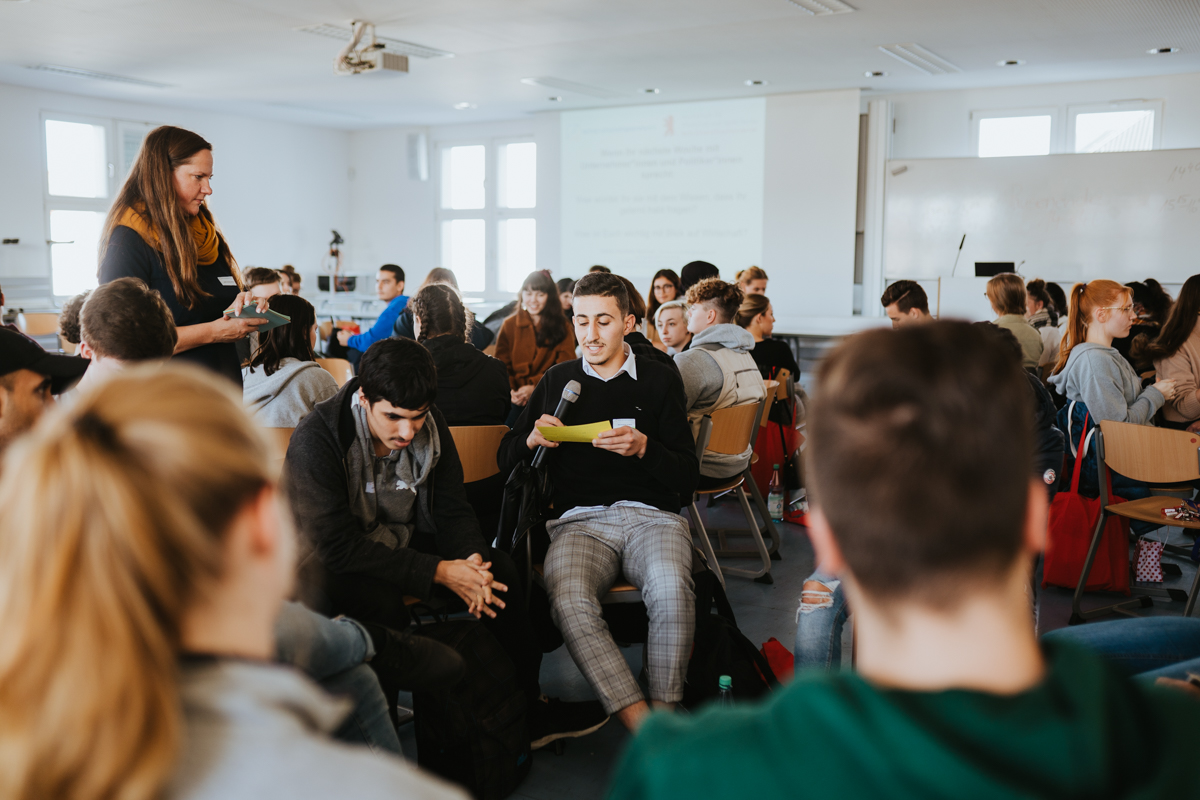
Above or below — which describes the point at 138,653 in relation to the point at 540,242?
below

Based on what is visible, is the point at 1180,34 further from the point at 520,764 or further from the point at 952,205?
the point at 520,764

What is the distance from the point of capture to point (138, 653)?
2.05ft

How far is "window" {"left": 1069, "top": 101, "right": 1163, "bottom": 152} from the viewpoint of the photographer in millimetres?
8727

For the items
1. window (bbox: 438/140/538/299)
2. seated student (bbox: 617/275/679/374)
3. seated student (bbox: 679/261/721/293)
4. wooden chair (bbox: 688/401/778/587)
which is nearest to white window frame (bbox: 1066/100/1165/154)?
seated student (bbox: 679/261/721/293)

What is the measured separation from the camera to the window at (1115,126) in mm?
8727

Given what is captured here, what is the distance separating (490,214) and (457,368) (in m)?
9.27

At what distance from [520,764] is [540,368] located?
2950 millimetres

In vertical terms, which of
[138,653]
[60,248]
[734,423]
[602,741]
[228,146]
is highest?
[228,146]

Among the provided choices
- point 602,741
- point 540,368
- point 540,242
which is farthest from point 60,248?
point 602,741

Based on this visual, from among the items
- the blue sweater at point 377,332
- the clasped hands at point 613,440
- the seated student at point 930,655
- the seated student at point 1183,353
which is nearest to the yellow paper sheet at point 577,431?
the clasped hands at point 613,440

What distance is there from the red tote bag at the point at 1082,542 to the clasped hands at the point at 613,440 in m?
1.97

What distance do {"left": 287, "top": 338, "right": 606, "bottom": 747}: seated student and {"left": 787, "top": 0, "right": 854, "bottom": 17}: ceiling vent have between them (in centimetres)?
491

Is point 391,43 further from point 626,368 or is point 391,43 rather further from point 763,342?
point 626,368

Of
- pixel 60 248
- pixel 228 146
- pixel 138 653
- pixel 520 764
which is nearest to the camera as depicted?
pixel 138 653
